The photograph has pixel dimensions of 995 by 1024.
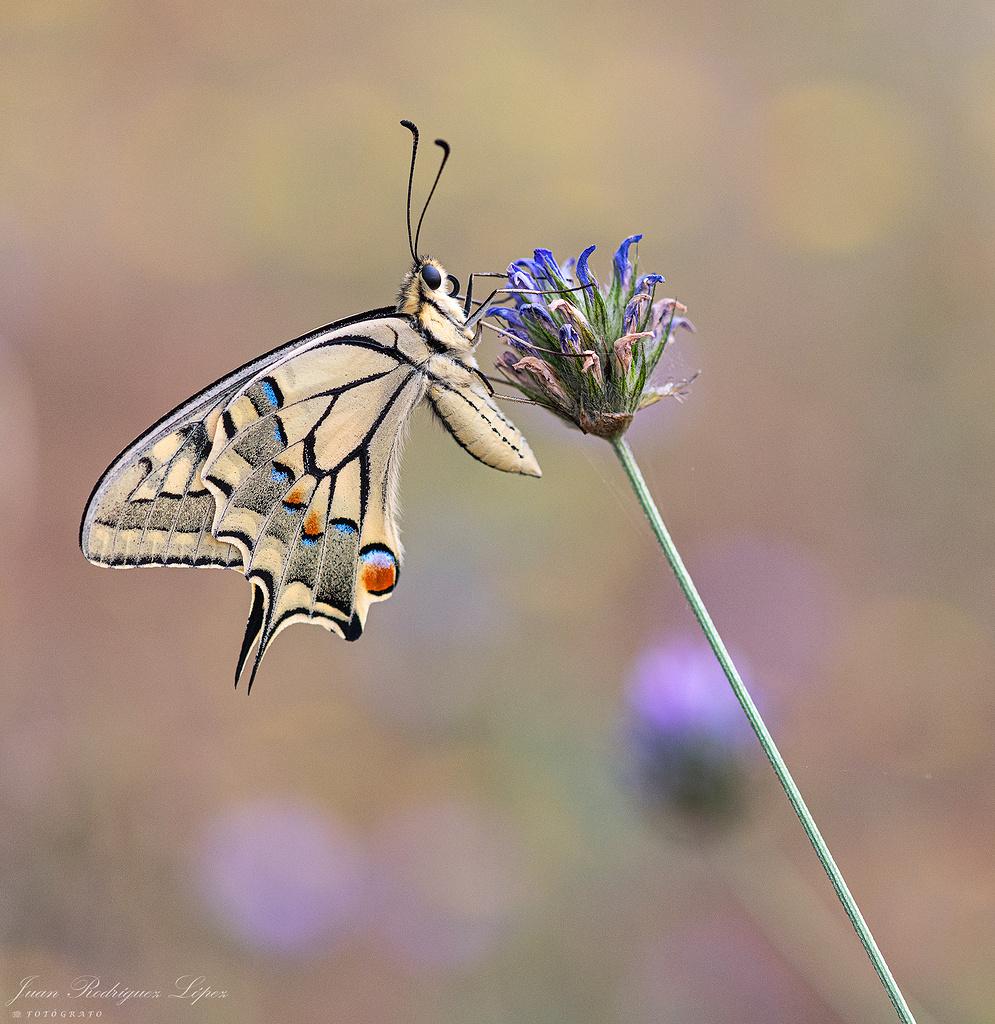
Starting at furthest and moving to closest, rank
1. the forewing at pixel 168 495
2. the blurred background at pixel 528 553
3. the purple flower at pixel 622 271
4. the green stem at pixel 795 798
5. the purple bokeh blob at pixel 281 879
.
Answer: the purple bokeh blob at pixel 281 879 < the blurred background at pixel 528 553 < the forewing at pixel 168 495 < the purple flower at pixel 622 271 < the green stem at pixel 795 798

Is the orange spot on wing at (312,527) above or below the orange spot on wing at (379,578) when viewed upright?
above

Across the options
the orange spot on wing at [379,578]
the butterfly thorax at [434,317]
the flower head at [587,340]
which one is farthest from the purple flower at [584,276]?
the orange spot on wing at [379,578]

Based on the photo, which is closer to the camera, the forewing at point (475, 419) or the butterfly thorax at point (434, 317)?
the forewing at point (475, 419)

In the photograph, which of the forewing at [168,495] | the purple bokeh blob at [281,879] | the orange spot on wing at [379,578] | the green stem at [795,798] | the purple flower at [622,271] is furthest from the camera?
the purple bokeh blob at [281,879]

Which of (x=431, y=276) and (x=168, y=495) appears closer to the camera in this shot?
(x=168, y=495)

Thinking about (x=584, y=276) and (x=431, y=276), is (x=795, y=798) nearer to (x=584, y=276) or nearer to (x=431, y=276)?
(x=584, y=276)

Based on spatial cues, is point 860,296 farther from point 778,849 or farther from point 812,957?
point 812,957

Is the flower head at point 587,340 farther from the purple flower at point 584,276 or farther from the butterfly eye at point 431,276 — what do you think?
the butterfly eye at point 431,276

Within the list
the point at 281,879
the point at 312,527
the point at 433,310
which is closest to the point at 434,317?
the point at 433,310
